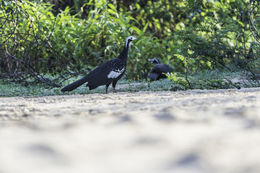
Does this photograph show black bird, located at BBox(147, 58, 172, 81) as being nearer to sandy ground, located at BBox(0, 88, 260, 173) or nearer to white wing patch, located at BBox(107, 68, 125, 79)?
white wing patch, located at BBox(107, 68, 125, 79)

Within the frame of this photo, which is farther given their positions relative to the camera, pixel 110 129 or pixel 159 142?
pixel 110 129

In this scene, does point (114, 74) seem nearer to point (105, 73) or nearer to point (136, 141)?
point (105, 73)

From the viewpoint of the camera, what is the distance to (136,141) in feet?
5.48

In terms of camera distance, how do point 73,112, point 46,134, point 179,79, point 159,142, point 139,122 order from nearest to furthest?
point 159,142 → point 46,134 → point 139,122 → point 73,112 → point 179,79

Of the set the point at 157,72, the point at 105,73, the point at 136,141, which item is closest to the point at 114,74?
the point at 105,73

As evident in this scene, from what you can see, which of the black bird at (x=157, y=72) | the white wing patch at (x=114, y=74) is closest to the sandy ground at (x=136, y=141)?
the white wing patch at (x=114, y=74)

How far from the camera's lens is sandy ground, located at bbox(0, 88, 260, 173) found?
1.34 meters

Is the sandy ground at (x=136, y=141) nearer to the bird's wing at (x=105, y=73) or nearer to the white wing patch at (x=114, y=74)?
the bird's wing at (x=105, y=73)

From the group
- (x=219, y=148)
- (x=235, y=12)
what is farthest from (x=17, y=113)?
(x=235, y=12)

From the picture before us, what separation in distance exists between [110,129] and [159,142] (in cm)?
37

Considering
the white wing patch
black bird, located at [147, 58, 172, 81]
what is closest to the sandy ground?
the white wing patch

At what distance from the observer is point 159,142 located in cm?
164

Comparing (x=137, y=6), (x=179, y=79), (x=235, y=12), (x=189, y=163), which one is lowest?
(x=189, y=163)

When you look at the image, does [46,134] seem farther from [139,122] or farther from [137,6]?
[137,6]
